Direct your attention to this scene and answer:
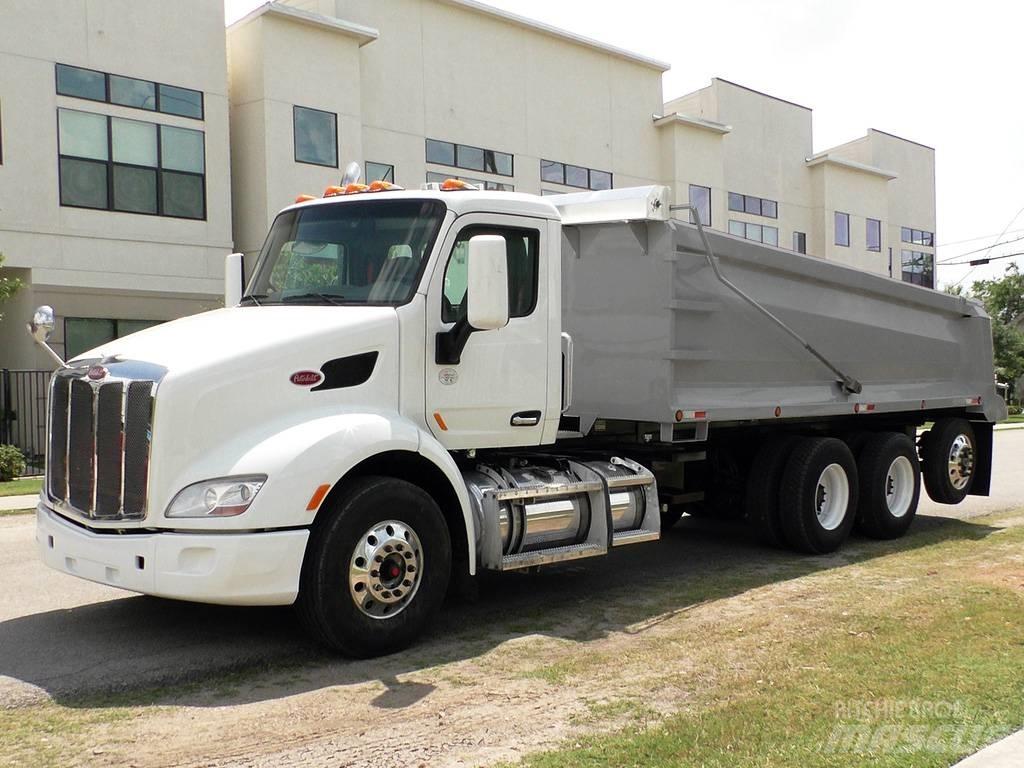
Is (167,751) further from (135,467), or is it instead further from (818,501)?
(818,501)

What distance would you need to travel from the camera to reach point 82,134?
67.9 feet

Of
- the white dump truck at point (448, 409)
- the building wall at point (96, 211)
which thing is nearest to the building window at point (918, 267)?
the building wall at point (96, 211)

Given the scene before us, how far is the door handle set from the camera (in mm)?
7070

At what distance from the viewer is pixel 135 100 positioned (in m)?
21.3

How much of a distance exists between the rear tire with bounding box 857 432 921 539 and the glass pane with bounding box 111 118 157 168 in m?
16.7

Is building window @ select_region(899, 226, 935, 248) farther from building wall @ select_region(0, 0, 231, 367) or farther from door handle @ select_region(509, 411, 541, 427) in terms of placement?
door handle @ select_region(509, 411, 541, 427)

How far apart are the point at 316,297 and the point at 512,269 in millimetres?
1332

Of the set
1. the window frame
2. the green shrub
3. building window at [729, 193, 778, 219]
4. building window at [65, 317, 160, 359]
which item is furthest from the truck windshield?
the window frame

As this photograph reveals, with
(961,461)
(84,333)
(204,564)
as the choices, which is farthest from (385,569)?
(84,333)

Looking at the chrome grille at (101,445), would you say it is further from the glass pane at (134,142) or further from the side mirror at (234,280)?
the glass pane at (134,142)

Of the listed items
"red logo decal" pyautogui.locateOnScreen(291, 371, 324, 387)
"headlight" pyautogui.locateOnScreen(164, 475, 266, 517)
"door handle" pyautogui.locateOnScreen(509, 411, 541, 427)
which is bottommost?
"headlight" pyautogui.locateOnScreen(164, 475, 266, 517)

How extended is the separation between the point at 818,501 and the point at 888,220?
127 ft

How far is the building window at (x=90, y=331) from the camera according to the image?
72.9ft

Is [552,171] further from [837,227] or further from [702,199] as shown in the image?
[837,227]
